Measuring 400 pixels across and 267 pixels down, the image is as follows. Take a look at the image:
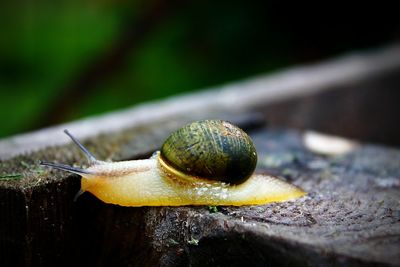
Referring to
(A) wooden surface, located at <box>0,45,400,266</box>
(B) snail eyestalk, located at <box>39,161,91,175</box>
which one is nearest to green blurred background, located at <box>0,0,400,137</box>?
(A) wooden surface, located at <box>0,45,400,266</box>

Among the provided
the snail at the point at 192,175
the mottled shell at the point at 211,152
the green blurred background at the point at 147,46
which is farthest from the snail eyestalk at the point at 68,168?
the green blurred background at the point at 147,46

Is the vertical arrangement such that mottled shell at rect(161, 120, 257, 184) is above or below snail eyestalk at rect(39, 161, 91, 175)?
above

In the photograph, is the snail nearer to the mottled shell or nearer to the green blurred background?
the mottled shell

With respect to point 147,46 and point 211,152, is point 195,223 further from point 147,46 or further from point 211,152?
point 147,46

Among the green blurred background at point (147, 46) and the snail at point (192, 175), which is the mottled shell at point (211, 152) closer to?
the snail at point (192, 175)

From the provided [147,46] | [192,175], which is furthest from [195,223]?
[147,46]

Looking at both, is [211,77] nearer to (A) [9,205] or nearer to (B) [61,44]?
(B) [61,44]

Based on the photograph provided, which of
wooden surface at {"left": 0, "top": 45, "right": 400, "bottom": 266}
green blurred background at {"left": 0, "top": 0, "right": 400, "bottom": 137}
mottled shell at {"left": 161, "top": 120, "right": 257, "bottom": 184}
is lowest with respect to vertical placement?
wooden surface at {"left": 0, "top": 45, "right": 400, "bottom": 266}
